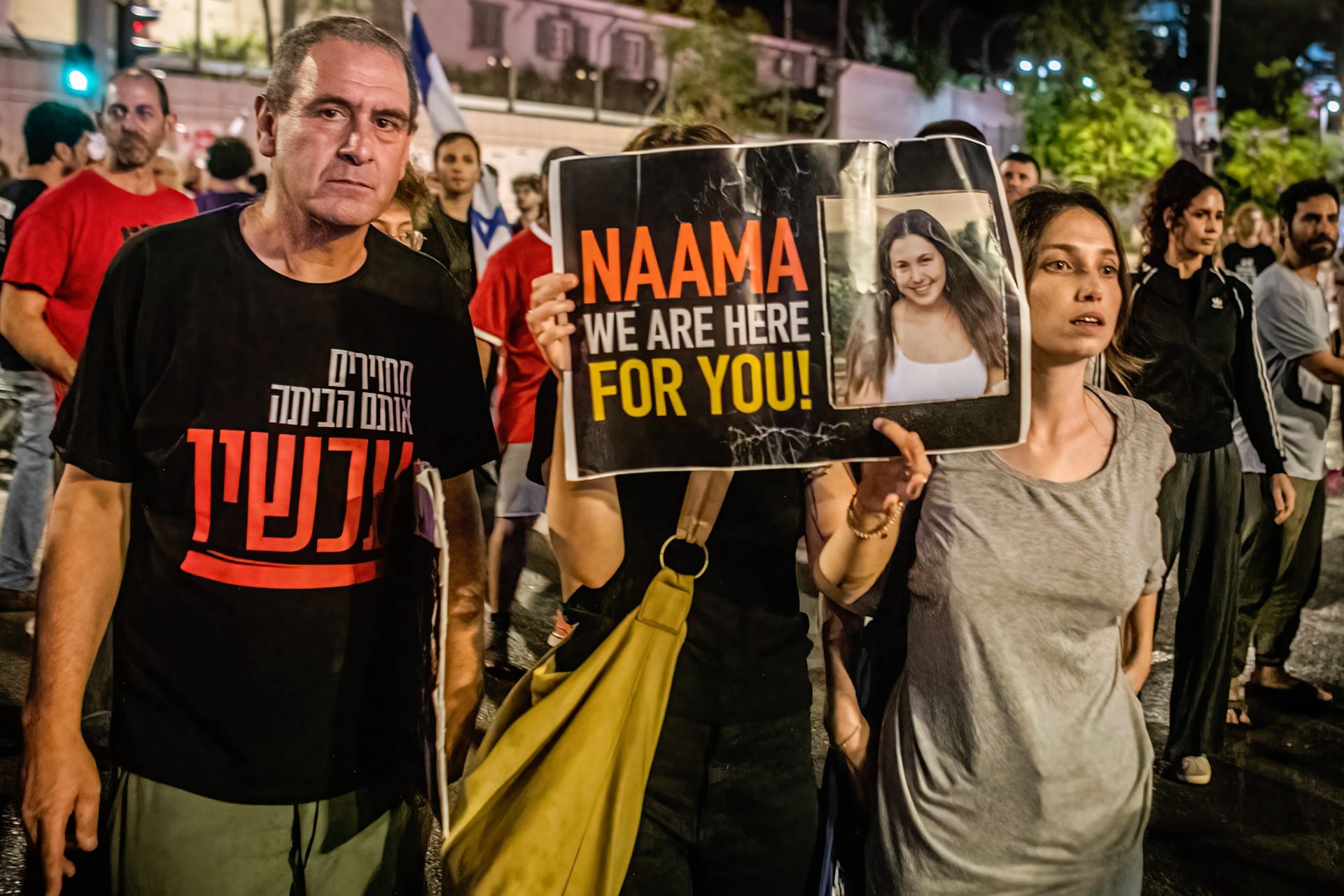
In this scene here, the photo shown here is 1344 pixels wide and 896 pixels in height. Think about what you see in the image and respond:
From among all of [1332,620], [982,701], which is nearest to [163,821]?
[982,701]

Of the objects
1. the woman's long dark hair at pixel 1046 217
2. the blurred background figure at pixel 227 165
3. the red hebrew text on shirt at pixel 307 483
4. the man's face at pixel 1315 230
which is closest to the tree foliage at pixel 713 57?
the blurred background figure at pixel 227 165

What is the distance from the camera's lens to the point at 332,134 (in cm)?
188

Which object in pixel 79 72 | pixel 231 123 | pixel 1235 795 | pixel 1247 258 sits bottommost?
pixel 1235 795

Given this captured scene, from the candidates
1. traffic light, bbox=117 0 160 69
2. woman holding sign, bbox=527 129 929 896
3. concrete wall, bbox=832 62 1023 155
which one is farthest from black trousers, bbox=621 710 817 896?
concrete wall, bbox=832 62 1023 155

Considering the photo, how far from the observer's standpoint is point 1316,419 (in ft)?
16.3

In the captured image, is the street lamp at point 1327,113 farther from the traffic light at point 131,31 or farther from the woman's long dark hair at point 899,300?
the woman's long dark hair at point 899,300

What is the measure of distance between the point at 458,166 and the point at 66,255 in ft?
7.13

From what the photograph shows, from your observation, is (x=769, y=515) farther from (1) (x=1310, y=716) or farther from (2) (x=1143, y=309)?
(1) (x=1310, y=716)

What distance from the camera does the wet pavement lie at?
11.0ft

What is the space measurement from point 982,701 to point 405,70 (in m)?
1.57

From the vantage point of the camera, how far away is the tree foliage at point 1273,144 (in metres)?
16.8

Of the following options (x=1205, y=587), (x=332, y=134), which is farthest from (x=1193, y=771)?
(x=332, y=134)

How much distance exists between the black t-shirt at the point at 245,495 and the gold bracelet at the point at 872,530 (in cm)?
77

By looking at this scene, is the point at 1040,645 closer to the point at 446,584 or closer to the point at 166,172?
the point at 446,584
